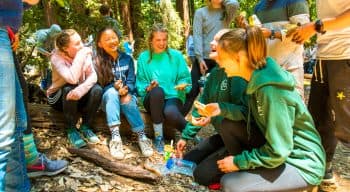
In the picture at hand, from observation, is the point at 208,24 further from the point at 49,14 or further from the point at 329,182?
the point at 329,182

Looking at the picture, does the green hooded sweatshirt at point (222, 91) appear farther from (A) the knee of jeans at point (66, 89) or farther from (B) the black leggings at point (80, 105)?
(A) the knee of jeans at point (66, 89)

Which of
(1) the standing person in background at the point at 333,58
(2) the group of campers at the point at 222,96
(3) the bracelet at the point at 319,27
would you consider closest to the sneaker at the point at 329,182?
(2) the group of campers at the point at 222,96

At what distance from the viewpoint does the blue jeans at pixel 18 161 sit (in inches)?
80.2

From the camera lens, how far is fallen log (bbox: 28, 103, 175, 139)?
3.76 metres

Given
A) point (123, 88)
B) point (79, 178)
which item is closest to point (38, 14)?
point (123, 88)

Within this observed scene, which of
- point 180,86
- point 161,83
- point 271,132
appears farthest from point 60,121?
point 271,132

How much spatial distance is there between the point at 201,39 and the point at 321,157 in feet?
8.64

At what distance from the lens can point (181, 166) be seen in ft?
10.5

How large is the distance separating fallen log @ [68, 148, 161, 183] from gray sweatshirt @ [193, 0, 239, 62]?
70.0 inches

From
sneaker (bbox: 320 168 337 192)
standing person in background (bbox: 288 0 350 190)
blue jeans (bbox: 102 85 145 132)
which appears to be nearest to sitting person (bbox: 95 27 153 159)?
blue jeans (bbox: 102 85 145 132)

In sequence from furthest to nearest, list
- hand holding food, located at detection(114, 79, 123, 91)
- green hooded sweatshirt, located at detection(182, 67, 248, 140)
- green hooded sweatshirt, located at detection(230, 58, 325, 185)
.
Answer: hand holding food, located at detection(114, 79, 123, 91) < green hooded sweatshirt, located at detection(182, 67, 248, 140) < green hooded sweatshirt, located at detection(230, 58, 325, 185)

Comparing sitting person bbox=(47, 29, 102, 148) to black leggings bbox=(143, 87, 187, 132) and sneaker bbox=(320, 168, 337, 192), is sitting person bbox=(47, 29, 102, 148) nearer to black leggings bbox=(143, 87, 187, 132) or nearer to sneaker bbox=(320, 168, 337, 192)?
black leggings bbox=(143, 87, 187, 132)

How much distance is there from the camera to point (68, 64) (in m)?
3.63

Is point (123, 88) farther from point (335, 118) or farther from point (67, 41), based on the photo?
point (335, 118)
